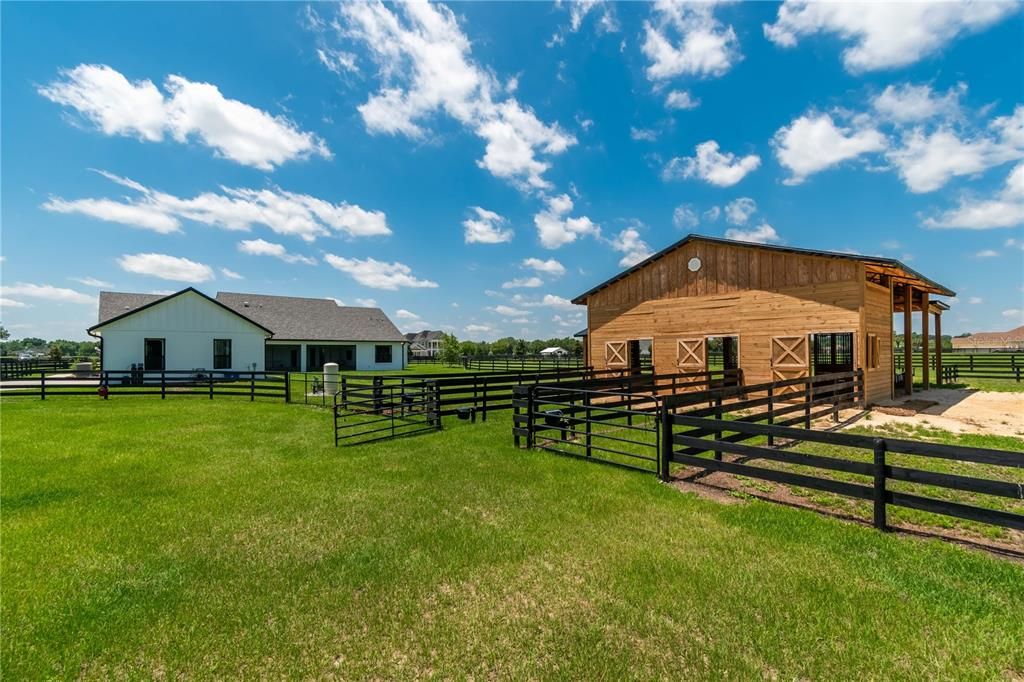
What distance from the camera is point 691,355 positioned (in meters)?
17.0

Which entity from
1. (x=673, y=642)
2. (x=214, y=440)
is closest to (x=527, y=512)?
(x=673, y=642)

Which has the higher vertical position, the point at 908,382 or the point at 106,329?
the point at 106,329

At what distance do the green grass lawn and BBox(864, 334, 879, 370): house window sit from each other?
1200 cm

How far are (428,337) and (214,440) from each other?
98.5m

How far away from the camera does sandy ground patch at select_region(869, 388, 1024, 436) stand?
34.5ft

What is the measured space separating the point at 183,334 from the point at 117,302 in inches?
235

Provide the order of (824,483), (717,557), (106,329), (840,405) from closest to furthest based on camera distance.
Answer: (717,557), (824,483), (840,405), (106,329)

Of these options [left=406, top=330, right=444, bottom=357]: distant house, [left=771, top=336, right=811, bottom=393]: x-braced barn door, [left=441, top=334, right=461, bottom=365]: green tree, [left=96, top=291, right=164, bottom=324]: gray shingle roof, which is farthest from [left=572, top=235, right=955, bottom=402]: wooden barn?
[left=406, top=330, right=444, bottom=357]: distant house

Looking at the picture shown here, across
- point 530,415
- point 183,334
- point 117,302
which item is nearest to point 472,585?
point 530,415

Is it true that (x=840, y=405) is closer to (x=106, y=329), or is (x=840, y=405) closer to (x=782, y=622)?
(x=782, y=622)

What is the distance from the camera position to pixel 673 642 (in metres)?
3.06

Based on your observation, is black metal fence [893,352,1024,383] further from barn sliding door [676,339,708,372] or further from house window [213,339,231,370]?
house window [213,339,231,370]

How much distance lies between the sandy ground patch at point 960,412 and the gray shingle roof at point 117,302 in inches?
1371

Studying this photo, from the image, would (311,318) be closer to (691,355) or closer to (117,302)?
(117,302)
